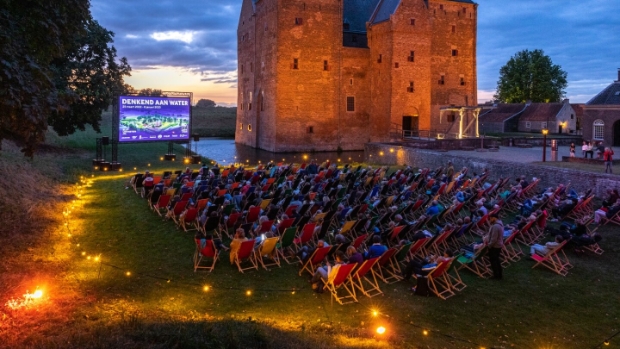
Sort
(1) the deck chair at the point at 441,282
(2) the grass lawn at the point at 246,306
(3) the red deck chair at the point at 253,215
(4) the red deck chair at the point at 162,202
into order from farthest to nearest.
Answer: (4) the red deck chair at the point at 162,202 < (3) the red deck chair at the point at 253,215 < (1) the deck chair at the point at 441,282 < (2) the grass lawn at the point at 246,306

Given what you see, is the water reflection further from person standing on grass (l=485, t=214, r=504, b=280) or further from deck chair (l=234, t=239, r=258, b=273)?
person standing on grass (l=485, t=214, r=504, b=280)

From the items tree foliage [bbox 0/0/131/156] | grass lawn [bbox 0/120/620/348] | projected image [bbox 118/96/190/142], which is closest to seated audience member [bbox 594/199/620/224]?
grass lawn [bbox 0/120/620/348]

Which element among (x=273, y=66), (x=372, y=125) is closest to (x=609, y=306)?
(x=273, y=66)

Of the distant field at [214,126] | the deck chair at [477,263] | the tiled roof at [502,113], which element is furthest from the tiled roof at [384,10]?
the deck chair at [477,263]

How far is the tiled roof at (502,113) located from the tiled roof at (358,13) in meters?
25.8

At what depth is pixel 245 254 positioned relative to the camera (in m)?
9.86

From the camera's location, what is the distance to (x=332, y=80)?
4562 cm

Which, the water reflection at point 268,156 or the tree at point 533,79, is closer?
the water reflection at point 268,156

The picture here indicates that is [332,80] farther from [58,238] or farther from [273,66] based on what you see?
[58,238]

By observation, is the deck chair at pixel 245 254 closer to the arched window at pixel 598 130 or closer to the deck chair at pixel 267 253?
the deck chair at pixel 267 253

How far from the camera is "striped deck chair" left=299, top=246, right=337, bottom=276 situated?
9148 millimetres

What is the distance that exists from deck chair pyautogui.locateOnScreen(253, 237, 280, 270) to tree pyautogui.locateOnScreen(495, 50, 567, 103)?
73021 millimetres

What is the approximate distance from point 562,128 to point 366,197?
57.6 m

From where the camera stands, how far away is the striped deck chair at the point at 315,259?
9148 mm
